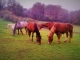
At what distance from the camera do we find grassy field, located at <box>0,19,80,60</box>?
288cm

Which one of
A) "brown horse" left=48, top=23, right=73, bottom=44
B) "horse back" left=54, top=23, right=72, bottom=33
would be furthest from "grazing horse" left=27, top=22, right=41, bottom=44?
"horse back" left=54, top=23, right=72, bottom=33

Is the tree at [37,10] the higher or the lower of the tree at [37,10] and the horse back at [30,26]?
the higher

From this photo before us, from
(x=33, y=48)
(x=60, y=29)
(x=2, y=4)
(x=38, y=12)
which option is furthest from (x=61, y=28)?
(x=2, y=4)

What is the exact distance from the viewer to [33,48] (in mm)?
3268

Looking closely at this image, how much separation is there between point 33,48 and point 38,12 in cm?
76

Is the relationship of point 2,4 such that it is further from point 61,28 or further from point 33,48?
point 61,28

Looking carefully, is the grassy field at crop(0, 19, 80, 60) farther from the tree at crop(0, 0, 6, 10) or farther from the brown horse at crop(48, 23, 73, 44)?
the tree at crop(0, 0, 6, 10)

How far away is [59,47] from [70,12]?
2.52 feet

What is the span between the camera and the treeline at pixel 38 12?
3.37m

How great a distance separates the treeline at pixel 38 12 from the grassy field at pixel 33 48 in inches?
7.7

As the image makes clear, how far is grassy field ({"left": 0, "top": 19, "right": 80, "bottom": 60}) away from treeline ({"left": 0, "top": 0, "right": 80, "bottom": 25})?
0.64ft

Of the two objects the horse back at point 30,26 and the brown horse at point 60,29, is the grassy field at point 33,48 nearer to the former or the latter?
the brown horse at point 60,29

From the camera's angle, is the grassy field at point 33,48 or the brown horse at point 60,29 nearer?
the grassy field at point 33,48

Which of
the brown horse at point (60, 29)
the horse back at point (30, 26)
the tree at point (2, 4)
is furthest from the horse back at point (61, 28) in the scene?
the tree at point (2, 4)
